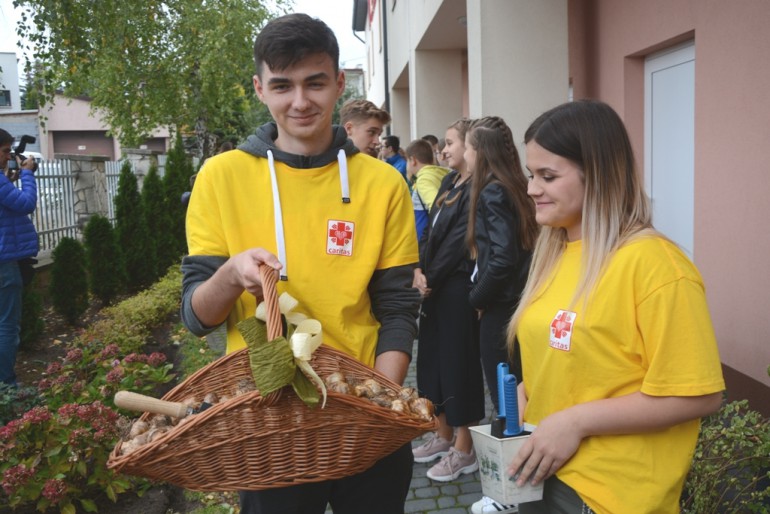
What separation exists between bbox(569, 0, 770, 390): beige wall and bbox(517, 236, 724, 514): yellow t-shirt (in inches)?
114

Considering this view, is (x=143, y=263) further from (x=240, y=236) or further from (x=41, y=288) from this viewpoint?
(x=240, y=236)

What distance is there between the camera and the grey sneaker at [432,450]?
463 centimetres

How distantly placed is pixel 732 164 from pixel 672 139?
130 cm

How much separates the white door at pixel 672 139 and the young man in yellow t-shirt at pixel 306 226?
3856 millimetres

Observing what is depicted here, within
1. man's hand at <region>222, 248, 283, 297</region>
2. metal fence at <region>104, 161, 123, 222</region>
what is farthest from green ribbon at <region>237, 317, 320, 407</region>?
metal fence at <region>104, 161, 123, 222</region>

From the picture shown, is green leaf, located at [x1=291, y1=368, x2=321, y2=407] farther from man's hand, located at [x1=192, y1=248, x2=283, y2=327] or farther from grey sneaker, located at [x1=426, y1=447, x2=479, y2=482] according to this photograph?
grey sneaker, located at [x1=426, y1=447, x2=479, y2=482]

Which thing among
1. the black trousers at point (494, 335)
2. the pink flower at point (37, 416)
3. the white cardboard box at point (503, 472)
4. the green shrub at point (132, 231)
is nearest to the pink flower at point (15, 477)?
the pink flower at point (37, 416)

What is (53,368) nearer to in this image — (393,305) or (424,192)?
(424,192)

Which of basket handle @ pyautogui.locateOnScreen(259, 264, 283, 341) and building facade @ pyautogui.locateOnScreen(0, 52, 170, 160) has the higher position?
building facade @ pyautogui.locateOnScreen(0, 52, 170, 160)

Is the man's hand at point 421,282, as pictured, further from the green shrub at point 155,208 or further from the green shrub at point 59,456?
the green shrub at point 155,208

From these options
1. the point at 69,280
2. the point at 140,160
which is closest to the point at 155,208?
the point at 69,280

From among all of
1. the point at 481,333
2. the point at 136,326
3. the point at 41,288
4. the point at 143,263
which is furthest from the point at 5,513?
the point at 143,263

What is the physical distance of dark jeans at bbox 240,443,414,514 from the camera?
5.85 feet

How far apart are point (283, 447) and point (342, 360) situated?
1.12 feet
